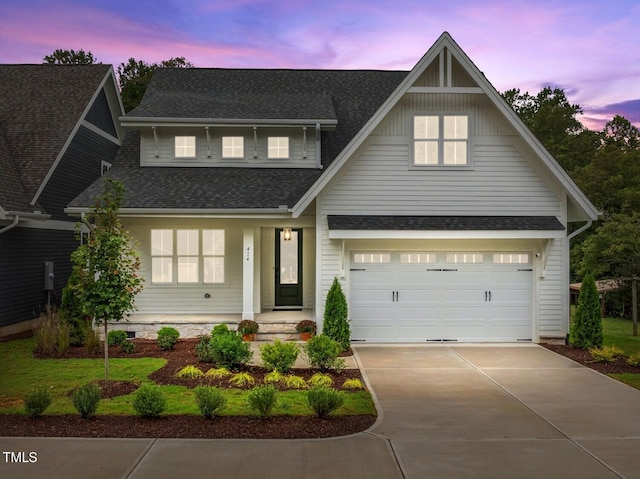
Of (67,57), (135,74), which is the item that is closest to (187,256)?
(135,74)

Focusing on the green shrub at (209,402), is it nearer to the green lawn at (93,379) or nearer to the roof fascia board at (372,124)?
the green lawn at (93,379)

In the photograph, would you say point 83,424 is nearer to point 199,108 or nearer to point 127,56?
point 199,108

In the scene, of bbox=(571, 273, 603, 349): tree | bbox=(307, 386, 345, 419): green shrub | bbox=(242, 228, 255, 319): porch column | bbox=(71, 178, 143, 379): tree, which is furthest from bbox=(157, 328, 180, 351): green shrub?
bbox=(571, 273, 603, 349): tree

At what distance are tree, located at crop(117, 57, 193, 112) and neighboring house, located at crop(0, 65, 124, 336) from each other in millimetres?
13943

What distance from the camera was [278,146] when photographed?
1819 cm

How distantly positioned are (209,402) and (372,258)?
7590 millimetres

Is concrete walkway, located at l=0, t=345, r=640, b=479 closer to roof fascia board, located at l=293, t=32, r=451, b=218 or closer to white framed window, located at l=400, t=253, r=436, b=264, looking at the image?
white framed window, located at l=400, t=253, r=436, b=264

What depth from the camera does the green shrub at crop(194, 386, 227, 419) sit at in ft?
26.3

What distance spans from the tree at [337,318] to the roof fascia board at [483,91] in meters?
2.32

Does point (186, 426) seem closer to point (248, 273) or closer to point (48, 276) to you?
point (248, 273)

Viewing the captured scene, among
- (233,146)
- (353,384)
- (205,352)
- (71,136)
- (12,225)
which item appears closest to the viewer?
(353,384)

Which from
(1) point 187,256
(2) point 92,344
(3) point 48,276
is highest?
(1) point 187,256

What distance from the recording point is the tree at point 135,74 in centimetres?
3650

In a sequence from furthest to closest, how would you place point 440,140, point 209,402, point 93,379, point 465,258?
point 465,258, point 440,140, point 93,379, point 209,402
